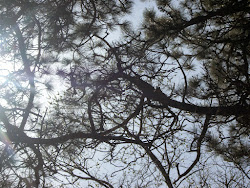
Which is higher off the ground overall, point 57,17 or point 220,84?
point 57,17

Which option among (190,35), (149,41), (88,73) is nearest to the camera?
(88,73)

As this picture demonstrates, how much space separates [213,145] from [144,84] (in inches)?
40.4

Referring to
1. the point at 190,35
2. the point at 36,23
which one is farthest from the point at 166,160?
the point at 36,23

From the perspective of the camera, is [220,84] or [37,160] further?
A: [220,84]

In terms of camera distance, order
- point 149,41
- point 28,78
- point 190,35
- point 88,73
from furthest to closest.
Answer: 1. point 190,35
2. point 149,41
3. point 28,78
4. point 88,73

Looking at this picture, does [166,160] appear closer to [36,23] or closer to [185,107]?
[185,107]

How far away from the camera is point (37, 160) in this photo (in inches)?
104

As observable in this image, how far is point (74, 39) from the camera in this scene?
3.20 metres

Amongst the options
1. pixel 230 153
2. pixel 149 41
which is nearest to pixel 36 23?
pixel 149 41

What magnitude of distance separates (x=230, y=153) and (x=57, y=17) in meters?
2.44

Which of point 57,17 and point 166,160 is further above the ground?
point 57,17

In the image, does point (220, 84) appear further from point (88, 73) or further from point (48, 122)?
point (48, 122)

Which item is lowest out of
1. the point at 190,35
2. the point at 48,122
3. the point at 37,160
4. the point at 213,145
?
the point at 37,160

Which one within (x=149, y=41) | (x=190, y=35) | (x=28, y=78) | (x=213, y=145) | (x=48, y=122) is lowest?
(x=213, y=145)
